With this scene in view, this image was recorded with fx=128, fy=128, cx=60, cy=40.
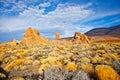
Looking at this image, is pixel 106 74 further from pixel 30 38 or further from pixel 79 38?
pixel 79 38

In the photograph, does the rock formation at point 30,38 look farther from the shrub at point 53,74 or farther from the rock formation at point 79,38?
the shrub at point 53,74

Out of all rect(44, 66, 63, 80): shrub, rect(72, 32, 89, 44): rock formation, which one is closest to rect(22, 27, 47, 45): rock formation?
rect(72, 32, 89, 44): rock formation

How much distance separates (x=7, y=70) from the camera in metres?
13.0

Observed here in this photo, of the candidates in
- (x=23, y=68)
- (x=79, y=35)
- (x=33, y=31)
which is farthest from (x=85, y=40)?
(x=23, y=68)

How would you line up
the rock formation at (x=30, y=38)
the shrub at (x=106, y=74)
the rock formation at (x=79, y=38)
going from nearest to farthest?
the shrub at (x=106, y=74), the rock formation at (x=30, y=38), the rock formation at (x=79, y=38)

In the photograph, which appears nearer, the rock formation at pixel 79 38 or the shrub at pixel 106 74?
the shrub at pixel 106 74

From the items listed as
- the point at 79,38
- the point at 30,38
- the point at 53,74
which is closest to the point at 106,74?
the point at 53,74

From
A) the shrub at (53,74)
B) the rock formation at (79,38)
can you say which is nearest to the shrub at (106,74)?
the shrub at (53,74)

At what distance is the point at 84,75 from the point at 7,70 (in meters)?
8.74

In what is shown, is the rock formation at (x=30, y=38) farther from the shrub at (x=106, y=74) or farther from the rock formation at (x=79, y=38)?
the shrub at (x=106, y=74)

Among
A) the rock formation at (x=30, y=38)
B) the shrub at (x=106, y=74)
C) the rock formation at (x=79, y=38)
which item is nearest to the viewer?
the shrub at (x=106, y=74)

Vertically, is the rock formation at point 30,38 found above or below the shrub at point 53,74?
above

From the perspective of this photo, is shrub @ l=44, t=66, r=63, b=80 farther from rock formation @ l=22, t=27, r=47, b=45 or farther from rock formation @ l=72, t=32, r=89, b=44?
rock formation @ l=72, t=32, r=89, b=44

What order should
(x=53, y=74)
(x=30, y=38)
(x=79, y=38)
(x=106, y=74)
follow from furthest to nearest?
(x=79, y=38) → (x=30, y=38) → (x=53, y=74) → (x=106, y=74)
